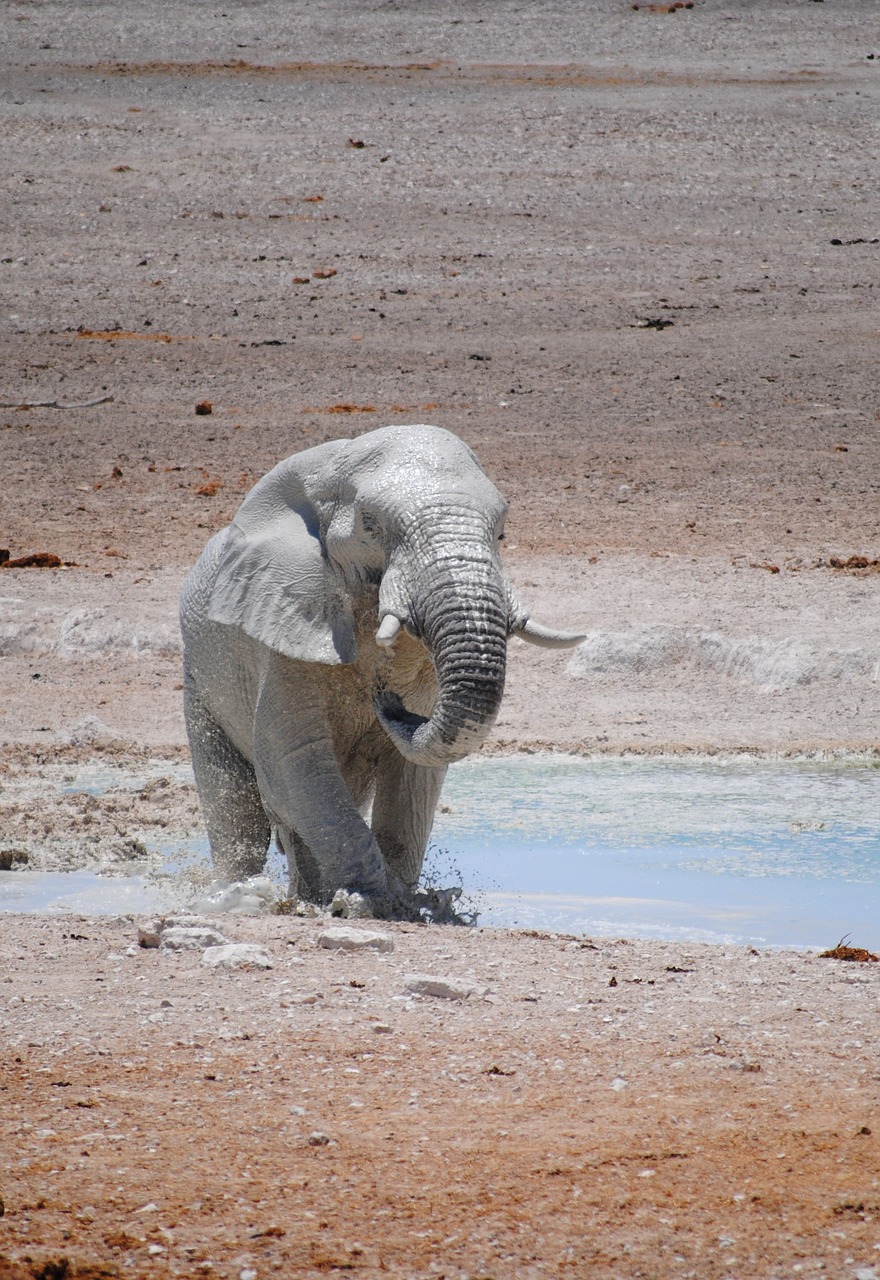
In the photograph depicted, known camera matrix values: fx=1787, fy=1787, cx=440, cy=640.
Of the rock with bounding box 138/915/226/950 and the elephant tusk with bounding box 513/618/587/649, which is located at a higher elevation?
the elephant tusk with bounding box 513/618/587/649

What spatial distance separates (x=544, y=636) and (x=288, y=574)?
1.09 metres

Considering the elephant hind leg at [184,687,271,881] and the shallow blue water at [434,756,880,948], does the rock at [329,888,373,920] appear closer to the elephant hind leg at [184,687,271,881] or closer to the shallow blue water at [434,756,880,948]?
the shallow blue water at [434,756,880,948]

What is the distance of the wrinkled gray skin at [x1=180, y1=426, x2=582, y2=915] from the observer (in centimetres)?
633

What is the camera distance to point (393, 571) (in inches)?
260

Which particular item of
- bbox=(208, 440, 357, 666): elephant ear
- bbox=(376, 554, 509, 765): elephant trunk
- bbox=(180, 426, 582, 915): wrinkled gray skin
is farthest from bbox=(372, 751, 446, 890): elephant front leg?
bbox=(376, 554, 509, 765): elephant trunk

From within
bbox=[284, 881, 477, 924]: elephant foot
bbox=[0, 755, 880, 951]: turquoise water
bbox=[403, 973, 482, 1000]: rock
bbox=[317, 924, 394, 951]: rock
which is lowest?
bbox=[0, 755, 880, 951]: turquoise water

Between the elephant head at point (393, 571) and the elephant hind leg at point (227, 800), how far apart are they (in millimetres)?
864

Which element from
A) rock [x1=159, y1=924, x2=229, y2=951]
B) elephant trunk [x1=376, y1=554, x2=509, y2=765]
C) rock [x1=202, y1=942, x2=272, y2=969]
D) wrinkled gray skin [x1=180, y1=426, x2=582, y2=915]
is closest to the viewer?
rock [x1=202, y1=942, x2=272, y2=969]

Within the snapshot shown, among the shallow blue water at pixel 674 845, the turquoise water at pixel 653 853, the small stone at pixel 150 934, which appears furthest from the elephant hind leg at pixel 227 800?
the small stone at pixel 150 934

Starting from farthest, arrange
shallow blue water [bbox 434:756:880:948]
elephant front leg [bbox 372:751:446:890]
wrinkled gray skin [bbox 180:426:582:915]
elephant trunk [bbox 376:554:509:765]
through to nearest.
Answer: shallow blue water [bbox 434:756:880:948] → elephant front leg [bbox 372:751:446:890] → wrinkled gray skin [bbox 180:426:582:915] → elephant trunk [bbox 376:554:509:765]

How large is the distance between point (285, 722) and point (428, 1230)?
11.4 feet

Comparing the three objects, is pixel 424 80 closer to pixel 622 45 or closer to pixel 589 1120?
pixel 622 45

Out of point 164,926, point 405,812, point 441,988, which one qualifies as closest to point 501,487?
point 405,812

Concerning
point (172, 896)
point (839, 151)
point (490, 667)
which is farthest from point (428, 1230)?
point (839, 151)
